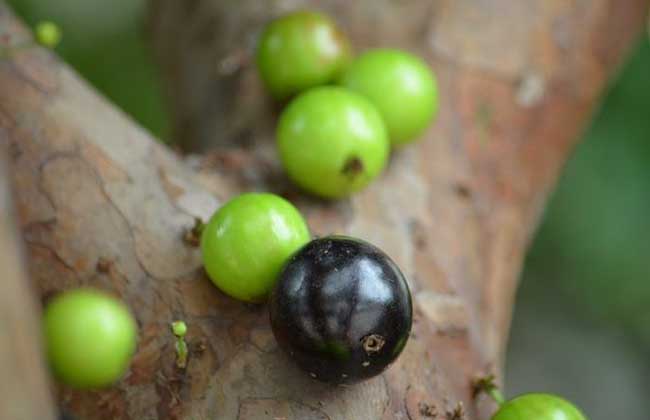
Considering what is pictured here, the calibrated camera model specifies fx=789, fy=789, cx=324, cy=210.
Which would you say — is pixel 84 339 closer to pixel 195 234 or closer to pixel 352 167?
pixel 195 234

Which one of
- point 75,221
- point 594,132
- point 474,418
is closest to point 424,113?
point 474,418

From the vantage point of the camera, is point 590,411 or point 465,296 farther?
point 590,411

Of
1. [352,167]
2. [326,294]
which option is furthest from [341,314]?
[352,167]

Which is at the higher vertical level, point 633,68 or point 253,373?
point 253,373

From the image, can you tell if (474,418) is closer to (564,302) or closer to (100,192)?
(100,192)

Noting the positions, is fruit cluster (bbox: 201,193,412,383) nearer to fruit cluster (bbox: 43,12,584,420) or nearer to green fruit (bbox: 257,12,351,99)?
fruit cluster (bbox: 43,12,584,420)

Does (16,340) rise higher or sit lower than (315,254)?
higher

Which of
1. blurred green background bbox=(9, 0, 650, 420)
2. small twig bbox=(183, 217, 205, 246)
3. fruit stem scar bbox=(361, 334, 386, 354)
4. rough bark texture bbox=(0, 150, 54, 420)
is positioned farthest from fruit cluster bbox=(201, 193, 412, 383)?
blurred green background bbox=(9, 0, 650, 420)
